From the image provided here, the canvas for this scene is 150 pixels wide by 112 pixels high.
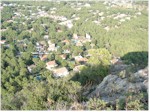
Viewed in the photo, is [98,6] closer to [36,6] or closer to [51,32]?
[36,6]

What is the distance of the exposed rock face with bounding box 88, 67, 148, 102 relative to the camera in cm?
322

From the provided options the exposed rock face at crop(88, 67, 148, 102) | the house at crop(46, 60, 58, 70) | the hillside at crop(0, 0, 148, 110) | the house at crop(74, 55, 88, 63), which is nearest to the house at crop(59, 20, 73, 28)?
the hillside at crop(0, 0, 148, 110)

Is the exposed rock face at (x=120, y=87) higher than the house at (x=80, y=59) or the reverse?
higher

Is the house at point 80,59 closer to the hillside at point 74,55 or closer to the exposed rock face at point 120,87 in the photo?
the hillside at point 74,55

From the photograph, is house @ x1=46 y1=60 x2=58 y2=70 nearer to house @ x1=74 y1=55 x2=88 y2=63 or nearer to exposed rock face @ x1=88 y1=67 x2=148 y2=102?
house @ x1=74 y1=55 x2=88 y2=63

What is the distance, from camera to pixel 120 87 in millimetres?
3555

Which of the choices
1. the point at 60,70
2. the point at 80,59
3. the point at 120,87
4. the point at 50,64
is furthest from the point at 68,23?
the point at 120,87

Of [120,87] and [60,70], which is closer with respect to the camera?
[120,87]

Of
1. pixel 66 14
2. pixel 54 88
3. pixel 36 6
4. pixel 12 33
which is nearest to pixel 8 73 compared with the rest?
pixel 54 88

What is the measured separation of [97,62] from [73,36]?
9766 mm

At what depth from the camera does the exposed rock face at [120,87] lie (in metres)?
3.22

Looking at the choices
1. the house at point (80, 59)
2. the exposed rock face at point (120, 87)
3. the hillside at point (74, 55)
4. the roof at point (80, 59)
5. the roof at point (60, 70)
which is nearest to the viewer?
the hillside at point (74, 55)

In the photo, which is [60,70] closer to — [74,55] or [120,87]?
[74,55]

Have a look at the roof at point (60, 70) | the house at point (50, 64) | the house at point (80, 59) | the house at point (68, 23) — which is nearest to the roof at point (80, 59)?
the house at point (80, 59)
